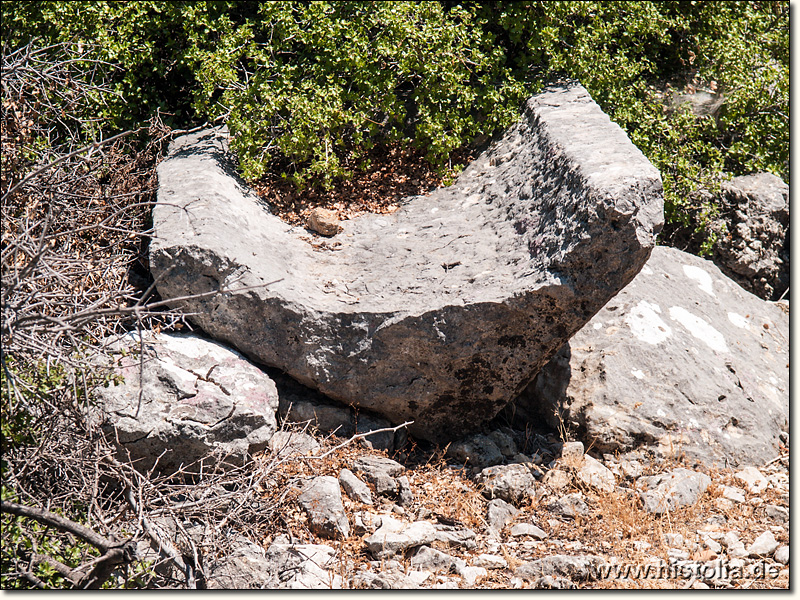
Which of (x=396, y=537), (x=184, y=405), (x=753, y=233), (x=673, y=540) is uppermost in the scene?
(x=753, y=233)

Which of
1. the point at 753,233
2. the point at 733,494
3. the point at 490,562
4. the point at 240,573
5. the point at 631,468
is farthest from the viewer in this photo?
the point at 753,233

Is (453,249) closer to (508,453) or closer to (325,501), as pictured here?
(508,453)

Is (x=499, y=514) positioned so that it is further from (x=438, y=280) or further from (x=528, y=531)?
(x=438, y=280)

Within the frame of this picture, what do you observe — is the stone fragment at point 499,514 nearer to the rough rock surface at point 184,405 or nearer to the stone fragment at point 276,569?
the stone fragment at point 276,569

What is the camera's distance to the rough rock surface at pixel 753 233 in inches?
230

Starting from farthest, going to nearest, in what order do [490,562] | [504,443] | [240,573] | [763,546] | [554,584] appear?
1. [504,443]
2. [763,546]
3. [490,562]
4. [240,573]
5. [554,584]

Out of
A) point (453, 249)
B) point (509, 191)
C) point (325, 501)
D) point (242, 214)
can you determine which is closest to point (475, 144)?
point (509, 191)

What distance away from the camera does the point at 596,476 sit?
4.05 meters

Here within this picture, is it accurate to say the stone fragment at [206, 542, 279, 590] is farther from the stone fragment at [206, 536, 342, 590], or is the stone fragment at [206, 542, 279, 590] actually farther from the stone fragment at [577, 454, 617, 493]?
the stone fragment at [577, 454, 617, 493]

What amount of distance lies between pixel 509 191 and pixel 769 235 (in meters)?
2.56

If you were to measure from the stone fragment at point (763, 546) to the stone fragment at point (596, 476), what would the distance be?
0.70 m

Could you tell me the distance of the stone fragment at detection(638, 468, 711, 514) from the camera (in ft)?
12.6

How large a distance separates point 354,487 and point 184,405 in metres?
0.93

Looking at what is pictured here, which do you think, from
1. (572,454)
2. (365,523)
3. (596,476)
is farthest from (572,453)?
(365,523)
